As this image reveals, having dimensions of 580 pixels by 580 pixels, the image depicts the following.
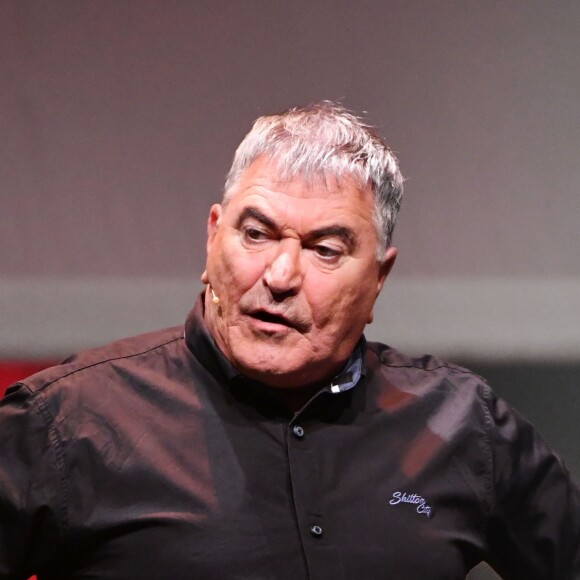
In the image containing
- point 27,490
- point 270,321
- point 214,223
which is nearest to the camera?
point 27,490

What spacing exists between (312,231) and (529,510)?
0.58 m

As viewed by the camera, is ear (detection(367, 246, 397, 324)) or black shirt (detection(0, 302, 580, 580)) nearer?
black shirt (detection(0, 302, 580, 580))

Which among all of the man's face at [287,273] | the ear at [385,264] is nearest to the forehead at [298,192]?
the man's face at [287,273]

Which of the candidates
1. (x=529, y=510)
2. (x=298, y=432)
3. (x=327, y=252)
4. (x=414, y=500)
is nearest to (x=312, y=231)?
(x=327, y=252)

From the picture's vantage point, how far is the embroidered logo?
1.44 meters

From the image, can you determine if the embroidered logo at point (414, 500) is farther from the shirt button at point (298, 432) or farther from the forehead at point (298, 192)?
the forehead at point (298, 192)

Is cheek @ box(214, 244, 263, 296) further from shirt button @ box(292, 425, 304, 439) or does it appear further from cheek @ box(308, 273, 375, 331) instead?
shirt button @ box(292, 425, 304, 439)

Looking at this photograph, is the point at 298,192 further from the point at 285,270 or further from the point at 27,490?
the point at 27,490

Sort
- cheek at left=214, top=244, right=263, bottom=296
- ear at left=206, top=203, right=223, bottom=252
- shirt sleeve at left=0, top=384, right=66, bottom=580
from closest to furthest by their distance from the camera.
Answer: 1. shirt sleeve at left=0, top=384, right=66, bottom=580
2. cheek at left=214, top=244, right=263, bottom=296
3. ear at left=206, top=203, right=223, bottom=252

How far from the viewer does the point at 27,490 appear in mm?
1296

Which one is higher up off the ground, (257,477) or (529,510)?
(257,477)

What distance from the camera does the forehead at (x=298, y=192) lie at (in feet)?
4.64

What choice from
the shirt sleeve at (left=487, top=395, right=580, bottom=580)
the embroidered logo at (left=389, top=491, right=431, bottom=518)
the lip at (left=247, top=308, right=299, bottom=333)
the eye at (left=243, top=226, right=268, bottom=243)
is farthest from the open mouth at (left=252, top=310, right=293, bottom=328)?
the shirt sleeve at (left=487, top=395, right=580, bottom=580)

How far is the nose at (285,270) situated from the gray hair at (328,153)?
0.33 ft
